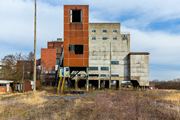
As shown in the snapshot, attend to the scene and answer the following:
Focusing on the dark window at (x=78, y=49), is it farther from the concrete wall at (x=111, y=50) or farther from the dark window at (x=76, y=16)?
the concrete wall at (x=111, y=50)

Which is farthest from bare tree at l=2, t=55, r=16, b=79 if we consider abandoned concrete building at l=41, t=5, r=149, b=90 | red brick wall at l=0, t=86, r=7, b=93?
abandoned concrete building at l=41, t=5, r=149, b=90

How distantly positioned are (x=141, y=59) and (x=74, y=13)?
1820 centimetres

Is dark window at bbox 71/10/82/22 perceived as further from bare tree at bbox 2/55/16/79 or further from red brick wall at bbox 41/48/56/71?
red brick wall at bbox 41/48/56/71

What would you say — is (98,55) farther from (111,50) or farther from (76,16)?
(76,16)

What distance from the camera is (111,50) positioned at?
7650cm

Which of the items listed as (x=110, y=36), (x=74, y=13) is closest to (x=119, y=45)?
(x=110, y=36)

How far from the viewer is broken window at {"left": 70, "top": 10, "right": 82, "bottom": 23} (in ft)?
208

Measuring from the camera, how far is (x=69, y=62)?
206ft

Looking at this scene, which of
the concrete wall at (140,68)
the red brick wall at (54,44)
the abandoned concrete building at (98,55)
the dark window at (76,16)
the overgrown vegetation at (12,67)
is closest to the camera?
the abandoned concrete building at (98,55)

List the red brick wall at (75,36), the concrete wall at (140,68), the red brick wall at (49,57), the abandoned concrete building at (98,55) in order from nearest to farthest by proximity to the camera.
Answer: the red brick wall at (75,36), the abandoned concrete building at (98,55), the concrete wall at (140,68), the red brick wall at (49,57)

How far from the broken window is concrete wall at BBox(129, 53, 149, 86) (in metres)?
15.2

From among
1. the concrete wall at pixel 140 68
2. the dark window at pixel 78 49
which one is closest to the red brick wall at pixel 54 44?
the concrete wall at pixel 140 68

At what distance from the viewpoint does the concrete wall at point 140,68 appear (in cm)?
7256

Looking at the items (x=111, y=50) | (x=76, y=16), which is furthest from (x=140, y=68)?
(x=76, y=16)
